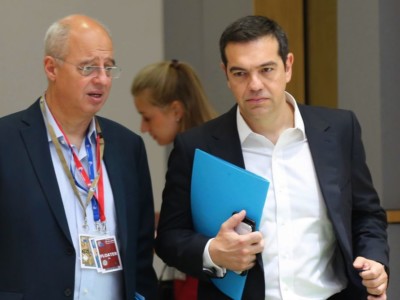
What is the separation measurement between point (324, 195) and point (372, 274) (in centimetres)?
32

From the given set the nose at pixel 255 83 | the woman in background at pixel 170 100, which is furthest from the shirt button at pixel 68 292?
the woman in background at pixel 170 100

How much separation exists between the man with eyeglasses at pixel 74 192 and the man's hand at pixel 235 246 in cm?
43

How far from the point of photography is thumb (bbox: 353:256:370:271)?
2.71m

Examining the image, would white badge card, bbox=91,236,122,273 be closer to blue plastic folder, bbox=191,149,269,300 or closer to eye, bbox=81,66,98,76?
blue plastic folder, bbox=191,149,269,300

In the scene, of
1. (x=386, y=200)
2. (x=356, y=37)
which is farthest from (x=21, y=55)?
(x=386, y=200)

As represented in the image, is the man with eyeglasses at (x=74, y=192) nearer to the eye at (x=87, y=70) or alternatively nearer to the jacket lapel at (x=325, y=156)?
the eye at (x=87, y=70)

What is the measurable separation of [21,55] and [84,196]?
2.08 meters

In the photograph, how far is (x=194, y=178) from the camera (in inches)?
111

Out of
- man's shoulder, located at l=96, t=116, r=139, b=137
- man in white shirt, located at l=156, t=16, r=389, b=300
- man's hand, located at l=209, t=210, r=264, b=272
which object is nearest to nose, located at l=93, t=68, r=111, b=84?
man's shoulder, located at l=96, t=116, r=139, b=137

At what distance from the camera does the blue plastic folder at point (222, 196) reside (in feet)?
8.80

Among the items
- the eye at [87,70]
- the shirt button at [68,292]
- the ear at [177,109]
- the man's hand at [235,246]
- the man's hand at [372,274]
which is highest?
the eye at [87,70]

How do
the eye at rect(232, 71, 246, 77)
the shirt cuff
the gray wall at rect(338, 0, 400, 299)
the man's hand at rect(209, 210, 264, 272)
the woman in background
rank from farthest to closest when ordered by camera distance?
1. the gray wall at rect(338, 0, 400, 299)
2. the woman in background
3. the eye at rect(232, 71, 246, 77)
4. the shirt cuff
5. the man's hand at rect(209, 210, 264, 272)

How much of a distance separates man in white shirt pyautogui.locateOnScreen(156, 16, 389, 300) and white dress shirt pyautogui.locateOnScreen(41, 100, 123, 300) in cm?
20

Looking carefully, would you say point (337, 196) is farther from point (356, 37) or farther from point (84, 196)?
point (356, 37)
